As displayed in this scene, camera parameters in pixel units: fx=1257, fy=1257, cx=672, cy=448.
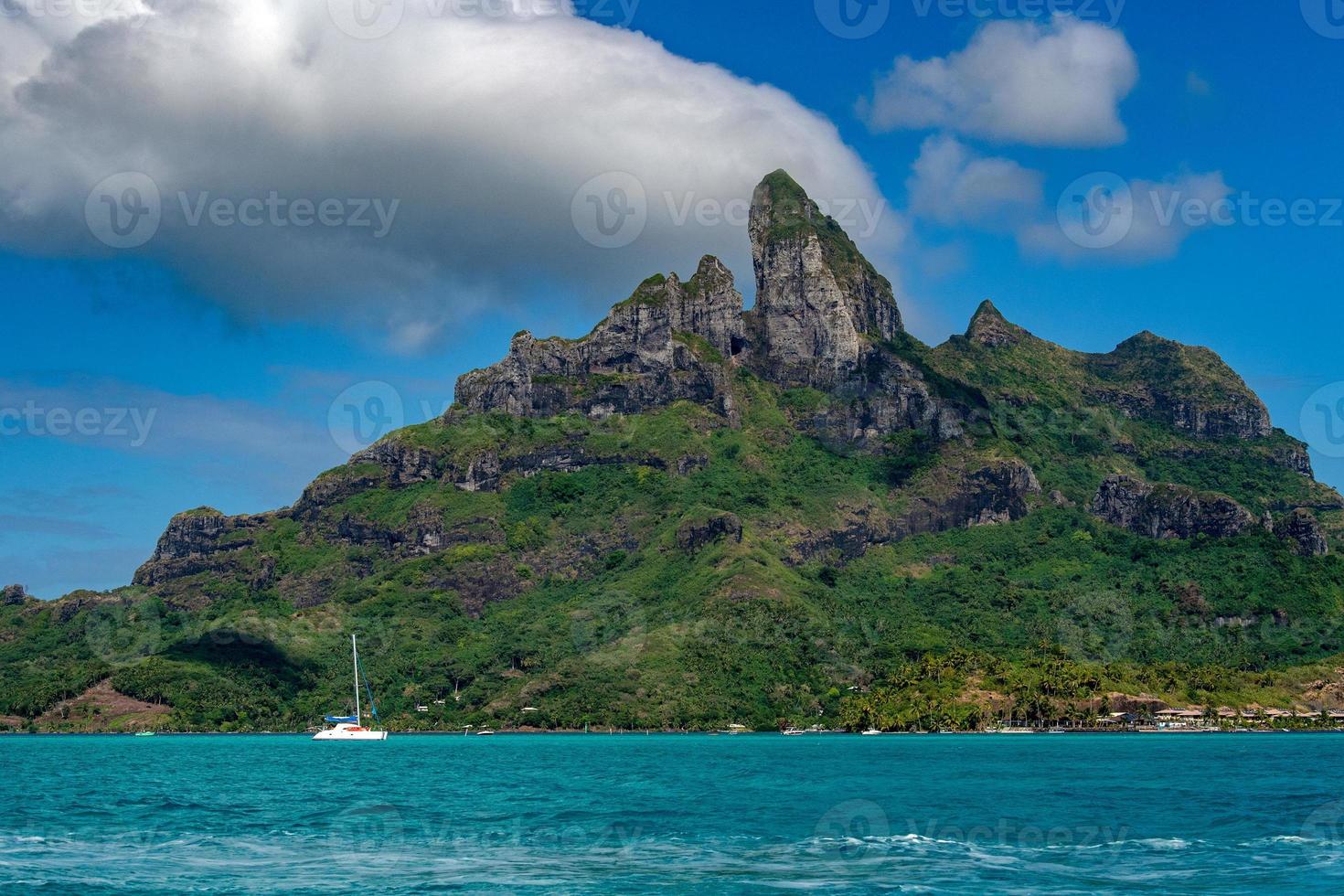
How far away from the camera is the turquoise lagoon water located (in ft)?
157

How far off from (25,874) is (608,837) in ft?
81.8

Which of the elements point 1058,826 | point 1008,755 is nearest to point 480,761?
point 1008,755

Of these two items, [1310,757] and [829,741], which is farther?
[829,741]

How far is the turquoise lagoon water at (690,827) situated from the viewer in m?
47.8

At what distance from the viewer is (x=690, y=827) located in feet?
212

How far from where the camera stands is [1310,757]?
417 ft

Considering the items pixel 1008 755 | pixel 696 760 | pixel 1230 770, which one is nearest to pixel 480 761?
pixel 696 760

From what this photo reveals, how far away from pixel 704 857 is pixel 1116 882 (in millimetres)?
16578

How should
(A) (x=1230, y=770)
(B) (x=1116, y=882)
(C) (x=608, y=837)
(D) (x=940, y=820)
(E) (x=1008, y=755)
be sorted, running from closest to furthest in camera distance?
(B) (x=1116, y=882) < (C) (x=608, y=837) < (D) (x=940, y=820) < (A) (x=1230, y=770) < (E) (x=1008, y=755)

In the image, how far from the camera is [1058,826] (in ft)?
208

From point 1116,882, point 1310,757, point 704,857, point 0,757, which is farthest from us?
point 0,757

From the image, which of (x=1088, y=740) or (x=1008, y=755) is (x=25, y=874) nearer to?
(x=1008, y=755)

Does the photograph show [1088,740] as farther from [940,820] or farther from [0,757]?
[0,757]

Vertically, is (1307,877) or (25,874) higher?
(25,874)
